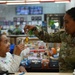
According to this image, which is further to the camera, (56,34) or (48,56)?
(48,56)


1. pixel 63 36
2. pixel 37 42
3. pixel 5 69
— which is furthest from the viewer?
pixel 37 42

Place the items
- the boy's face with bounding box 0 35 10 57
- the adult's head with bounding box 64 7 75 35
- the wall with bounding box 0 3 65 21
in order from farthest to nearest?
the wall with bounding box 0 3 65 21 → the boy's face with bounding box 0 35 10 57 → the adult's head with bounding box 64 7 75 35

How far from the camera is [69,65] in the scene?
214 centimetres

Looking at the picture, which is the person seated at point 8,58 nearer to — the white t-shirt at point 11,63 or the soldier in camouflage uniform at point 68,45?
the white t-shirt at point 11,63

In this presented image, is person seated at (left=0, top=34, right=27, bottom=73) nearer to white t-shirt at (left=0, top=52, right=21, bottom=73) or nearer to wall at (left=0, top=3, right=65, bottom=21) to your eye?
white t-shirt at (left=0, top=52, right=21, bottom=73)

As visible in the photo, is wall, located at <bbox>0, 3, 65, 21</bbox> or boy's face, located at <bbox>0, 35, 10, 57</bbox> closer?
boy's face, located at <bbox>0, 35, 10, 57</bbox>

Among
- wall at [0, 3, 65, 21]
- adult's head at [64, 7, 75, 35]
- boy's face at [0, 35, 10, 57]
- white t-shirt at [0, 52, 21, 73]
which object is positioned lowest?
white t-shirt at [0, 52, 21, 73]

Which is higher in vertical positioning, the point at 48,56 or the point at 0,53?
the point at 0,53

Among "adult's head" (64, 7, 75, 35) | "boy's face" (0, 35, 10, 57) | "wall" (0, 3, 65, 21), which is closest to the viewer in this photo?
"adult's head" (64, 7, 75, 35)

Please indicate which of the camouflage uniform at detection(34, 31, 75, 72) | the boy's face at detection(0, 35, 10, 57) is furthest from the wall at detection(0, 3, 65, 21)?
the camouflage uniform at detection(34, 31, 75, 72)

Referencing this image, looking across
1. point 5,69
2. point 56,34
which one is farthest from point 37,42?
point 5,69

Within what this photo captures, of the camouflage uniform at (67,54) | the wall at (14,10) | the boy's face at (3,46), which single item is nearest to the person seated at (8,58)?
the boy's face at (3,46)

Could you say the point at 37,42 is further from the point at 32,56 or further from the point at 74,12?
the point at 74,12

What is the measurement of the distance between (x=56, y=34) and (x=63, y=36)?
14 cm
